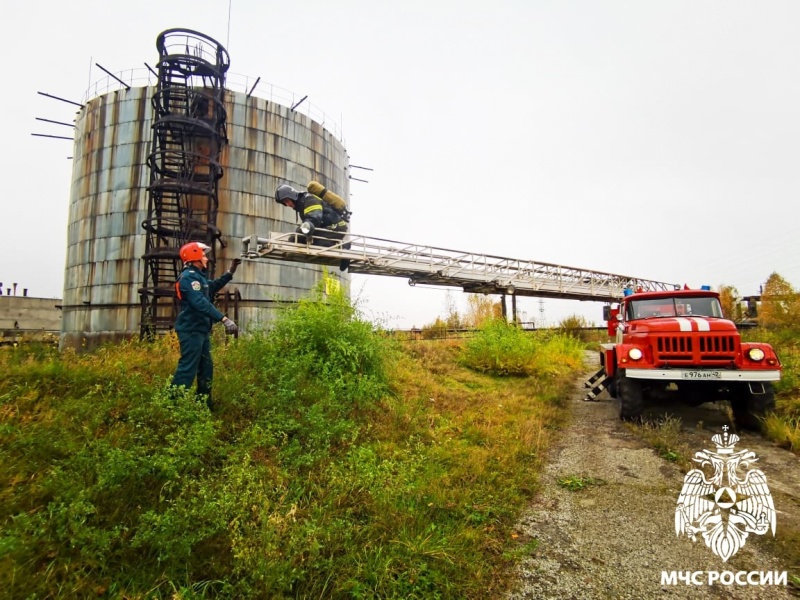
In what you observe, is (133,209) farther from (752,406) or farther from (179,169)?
(752,406)

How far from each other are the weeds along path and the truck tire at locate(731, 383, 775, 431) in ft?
1.52

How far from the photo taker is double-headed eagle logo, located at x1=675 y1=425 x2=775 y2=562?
2788mm

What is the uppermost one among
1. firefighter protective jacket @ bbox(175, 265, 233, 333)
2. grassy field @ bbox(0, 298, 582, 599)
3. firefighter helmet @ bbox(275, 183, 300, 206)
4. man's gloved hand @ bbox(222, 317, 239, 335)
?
firefighter helmet @ bbox(275, 183, 300, 206)

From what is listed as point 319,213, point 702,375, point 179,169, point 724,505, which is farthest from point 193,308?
point 179,169

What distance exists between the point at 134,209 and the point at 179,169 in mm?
2267

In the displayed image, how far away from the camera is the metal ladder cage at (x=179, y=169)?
40.8 ft

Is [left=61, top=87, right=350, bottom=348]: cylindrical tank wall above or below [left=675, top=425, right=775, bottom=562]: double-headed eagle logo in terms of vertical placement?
above

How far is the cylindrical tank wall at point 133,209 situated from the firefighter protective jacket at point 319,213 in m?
3.10

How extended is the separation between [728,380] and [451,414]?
3.83m

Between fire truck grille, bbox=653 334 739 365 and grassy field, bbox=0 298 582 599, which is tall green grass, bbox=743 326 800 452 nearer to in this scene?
fire truck grille, bbox=653 334 739 365

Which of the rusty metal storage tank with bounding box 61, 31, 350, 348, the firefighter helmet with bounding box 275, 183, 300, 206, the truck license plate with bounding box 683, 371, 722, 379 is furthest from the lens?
the rusty metal storage tank with bounding box 61, 31, 350, 348

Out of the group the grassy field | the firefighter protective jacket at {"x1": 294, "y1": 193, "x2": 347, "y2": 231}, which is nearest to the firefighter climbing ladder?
the firefighter protective jacket at {"x1": 294, "y1": 193, "x2": 347, "y2": 231}

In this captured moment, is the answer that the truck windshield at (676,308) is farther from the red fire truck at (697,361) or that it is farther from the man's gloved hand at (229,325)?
the man's gloved hand at (229,325)

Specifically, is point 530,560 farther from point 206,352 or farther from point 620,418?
point 620,418
